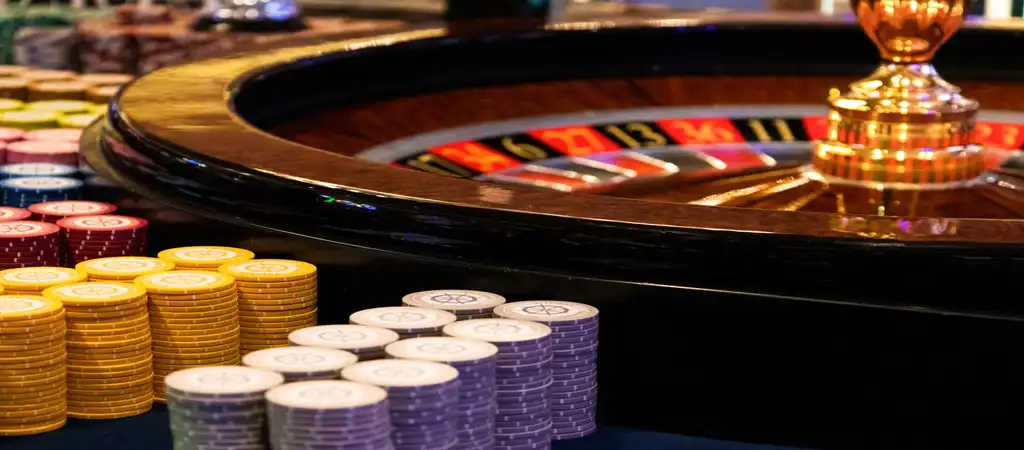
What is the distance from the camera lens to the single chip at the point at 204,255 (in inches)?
100

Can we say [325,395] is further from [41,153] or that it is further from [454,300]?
[41,153]

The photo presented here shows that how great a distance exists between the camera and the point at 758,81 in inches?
199

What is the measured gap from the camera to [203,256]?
102 inches

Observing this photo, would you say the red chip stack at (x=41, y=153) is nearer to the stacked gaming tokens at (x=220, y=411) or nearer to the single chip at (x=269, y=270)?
the single chip at (x=269, y=270)

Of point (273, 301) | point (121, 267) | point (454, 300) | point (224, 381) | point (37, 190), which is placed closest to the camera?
point (224, 381)

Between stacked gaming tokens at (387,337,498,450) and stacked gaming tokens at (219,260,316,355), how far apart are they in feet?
1.37

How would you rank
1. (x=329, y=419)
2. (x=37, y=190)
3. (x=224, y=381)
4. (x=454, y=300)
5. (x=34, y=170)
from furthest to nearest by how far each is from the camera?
(x=34, y=170) → (x=37, y=190) → (x=454, y=300) → (x=224, y=381) → (x=329, y=419)

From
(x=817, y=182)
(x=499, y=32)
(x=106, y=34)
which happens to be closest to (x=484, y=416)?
(x=817, y=182)

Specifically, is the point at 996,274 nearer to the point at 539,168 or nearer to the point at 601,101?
the point at 539,168

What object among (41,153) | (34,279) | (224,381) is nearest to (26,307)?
(34,279)

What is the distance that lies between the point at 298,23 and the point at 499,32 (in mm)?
2047

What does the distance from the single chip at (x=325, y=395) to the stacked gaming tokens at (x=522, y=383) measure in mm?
250

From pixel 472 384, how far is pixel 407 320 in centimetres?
24

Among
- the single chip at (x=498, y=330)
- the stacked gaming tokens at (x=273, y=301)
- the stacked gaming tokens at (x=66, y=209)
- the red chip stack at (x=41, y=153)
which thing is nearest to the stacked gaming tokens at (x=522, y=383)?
the single chip at (x=498, y=330)
